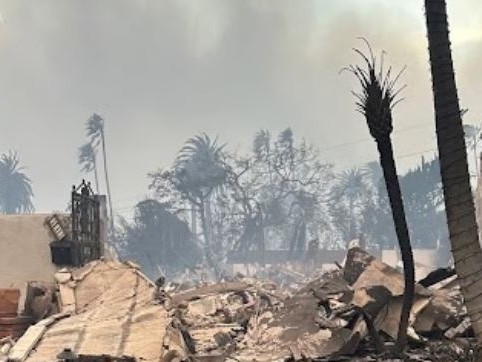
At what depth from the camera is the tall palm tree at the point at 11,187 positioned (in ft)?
290

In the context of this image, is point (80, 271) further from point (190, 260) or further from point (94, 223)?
point (190, 260)

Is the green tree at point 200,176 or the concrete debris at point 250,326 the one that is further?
the green tree at point 200,176

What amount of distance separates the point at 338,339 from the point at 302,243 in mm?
44146

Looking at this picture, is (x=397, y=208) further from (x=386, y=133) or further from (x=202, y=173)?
(x=202, y=173)

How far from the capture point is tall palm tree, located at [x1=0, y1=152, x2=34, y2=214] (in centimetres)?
8838

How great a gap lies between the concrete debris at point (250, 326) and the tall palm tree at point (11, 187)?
82.1m

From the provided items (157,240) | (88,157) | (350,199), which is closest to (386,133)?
(157,240)

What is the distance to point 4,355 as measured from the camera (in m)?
8.25

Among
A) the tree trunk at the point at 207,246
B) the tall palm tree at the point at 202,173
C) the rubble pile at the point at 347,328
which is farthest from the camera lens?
the tall palm tree at the point at 202,173

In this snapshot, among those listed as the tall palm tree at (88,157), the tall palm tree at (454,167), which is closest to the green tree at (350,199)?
the tall palm tree at (88,157)

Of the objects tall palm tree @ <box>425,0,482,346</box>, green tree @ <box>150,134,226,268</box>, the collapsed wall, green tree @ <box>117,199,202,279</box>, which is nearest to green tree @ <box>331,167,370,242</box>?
green tree @ <box>150,134,226,268</box>

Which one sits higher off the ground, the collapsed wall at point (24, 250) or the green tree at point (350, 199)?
the green tree at point (350, 199)

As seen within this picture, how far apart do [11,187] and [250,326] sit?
3339 inches

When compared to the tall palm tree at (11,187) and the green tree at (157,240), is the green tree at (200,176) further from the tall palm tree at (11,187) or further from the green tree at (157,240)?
the tall palm tree at (11,187)
